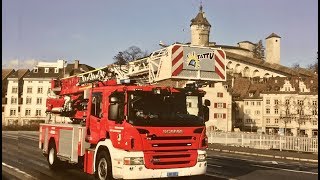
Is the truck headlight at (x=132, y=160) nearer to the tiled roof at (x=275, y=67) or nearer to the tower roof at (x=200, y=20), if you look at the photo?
the tiled roof at (x=275, y=67)

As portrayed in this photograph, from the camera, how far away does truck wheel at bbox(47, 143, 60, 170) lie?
47.7ft

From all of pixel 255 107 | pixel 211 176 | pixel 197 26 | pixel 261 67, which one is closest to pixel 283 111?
pixel 255 107

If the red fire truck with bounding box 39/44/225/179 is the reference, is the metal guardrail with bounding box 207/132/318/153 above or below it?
below

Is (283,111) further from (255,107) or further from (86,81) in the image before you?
(86,81)

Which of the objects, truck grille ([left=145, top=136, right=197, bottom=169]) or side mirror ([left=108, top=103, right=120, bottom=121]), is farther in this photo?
side mirror ([left=108, top=103, right=120, bottom=121])

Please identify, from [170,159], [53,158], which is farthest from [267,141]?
[170,159]

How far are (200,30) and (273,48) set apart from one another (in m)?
29.0

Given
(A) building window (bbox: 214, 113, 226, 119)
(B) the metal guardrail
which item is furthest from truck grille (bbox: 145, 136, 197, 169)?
(A) building window (bbox: 214, 113, 226, 119)

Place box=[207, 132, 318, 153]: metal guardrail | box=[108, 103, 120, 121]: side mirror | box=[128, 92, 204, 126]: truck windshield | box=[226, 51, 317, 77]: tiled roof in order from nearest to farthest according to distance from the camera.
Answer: box=[128, 92, 204, 126]: truck windshield < box=[108, 103, 120, 121]: side mirror < box=[207, 132, 318, 153]: metal guardrail < box=[226, 51, 317, 77]: tiled roof

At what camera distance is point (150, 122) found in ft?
33.7

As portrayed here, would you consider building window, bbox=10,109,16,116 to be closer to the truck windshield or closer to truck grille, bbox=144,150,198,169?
the truck windshield

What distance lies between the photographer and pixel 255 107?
10212 centimetres

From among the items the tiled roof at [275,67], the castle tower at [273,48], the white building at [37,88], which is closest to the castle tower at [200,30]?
the tiled roof at [275,67]

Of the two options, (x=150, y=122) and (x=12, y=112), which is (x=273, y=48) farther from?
(x=150, y=122)
